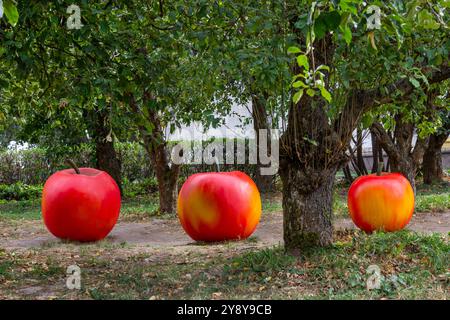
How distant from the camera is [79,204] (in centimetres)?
703

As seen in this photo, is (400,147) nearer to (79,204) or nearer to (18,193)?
(79,204)

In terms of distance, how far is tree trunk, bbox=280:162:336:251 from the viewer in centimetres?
536

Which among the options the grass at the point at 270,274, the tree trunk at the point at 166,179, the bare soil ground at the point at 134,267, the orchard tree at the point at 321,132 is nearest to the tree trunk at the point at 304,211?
the orchard tree at the point at 321,132

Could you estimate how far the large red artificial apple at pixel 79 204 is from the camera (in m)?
7.02

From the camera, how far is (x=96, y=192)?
710 centimetres

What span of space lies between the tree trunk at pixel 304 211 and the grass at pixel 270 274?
14cm

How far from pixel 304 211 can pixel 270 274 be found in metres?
0.75

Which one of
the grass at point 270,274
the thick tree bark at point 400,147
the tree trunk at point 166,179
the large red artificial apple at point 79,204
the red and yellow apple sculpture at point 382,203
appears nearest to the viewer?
the grass at point 270,274

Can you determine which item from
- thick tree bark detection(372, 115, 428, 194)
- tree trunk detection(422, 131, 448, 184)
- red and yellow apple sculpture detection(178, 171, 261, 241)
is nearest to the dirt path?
red and yellow apple sculpture detection(178, 171, 261, 241)

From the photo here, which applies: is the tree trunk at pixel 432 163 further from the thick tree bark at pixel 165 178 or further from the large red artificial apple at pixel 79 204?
the large red artificial apple at pixel 79 204

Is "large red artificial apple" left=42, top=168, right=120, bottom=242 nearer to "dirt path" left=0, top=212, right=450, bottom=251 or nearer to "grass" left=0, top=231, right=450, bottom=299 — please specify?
"dirt path" left=0, top=212, right=450, bottom=251

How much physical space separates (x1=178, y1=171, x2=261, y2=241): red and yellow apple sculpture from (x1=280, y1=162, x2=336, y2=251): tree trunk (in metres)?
1.39

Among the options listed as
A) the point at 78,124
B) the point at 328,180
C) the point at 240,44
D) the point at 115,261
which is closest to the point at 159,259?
the point at 115,261

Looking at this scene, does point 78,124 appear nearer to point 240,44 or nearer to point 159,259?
point 159,259
